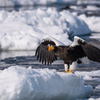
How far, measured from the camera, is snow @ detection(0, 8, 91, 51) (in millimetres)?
12691

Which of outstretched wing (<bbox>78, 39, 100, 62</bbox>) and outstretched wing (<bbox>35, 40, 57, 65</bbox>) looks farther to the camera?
outstretched wing (<bbox>35, 40, 57, 65</bbox>)

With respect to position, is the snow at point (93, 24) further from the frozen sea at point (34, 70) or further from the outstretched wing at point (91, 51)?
the outstretched wing at point (91, 51)

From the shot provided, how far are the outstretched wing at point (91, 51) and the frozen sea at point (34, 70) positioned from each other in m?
0.57

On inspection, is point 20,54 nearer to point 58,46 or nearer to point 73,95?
point 58,46

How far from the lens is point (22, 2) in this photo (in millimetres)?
59344

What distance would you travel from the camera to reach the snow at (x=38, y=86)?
4.88 meters

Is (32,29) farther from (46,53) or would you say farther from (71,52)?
(71,52)

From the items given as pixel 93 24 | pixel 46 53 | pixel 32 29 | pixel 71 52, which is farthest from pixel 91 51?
pixel 93 24

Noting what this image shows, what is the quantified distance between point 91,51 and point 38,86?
5.99ft

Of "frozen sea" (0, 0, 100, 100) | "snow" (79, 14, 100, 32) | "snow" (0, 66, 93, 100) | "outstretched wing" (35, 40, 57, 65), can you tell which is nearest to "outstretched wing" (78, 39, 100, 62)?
"frozen sea" (0, 0, 100, 100)

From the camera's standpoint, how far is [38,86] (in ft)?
16.8

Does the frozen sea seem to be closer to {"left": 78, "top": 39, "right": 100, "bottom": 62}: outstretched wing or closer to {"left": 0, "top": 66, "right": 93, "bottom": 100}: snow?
{"left": 0, "top": 66, "right": 93, "bottom": 100}: snow

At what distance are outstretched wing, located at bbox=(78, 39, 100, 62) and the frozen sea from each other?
57 centimetres

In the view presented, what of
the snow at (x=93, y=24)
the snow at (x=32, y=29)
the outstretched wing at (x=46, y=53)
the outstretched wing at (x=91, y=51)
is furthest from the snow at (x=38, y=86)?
the snow at (x=93, y=24)
